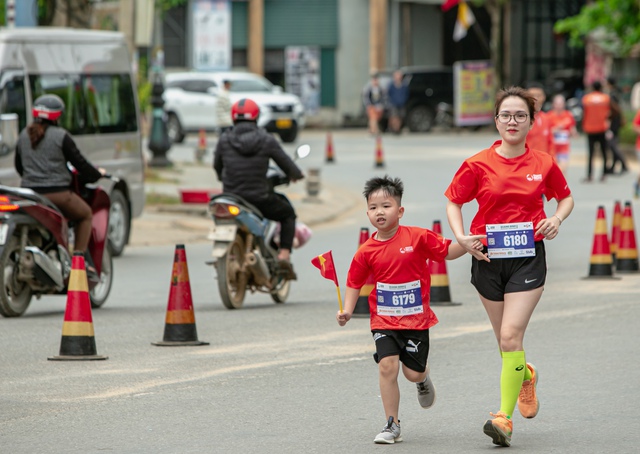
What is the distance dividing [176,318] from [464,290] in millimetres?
4320

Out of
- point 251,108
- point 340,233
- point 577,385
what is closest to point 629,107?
point 340,233

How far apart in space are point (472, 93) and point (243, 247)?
34.3 m

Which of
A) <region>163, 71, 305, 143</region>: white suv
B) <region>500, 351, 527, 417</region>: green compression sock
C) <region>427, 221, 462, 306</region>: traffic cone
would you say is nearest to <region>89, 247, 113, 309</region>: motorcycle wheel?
<region>427, 221, 462, 306</region>: traffic cone

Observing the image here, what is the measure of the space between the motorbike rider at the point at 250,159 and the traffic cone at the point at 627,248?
394 cm

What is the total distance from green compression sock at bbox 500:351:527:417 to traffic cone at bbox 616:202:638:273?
802 cm

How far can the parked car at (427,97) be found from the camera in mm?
45250

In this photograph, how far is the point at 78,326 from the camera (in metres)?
9.49

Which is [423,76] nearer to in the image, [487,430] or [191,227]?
[191,227]

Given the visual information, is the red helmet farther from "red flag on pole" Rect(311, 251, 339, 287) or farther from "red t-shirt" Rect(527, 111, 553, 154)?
"red flag on pole" Rect(311, 251, 339, 287)

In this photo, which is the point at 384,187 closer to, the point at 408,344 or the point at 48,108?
the point at 408,344

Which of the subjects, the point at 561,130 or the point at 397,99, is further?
the point at 397,99

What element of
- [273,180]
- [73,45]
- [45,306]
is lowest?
[45,306]

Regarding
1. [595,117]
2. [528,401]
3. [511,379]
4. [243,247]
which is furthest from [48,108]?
[595,117]

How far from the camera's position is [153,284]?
14133 millimetres
